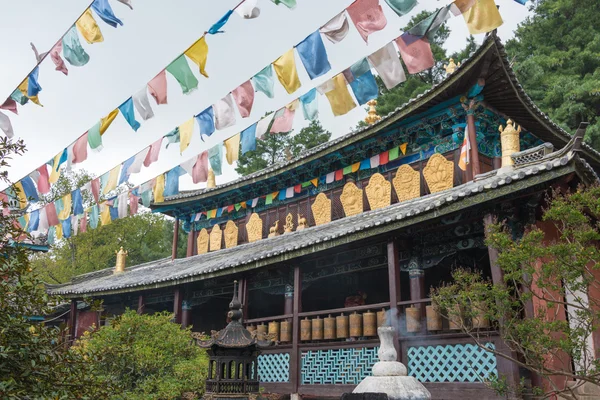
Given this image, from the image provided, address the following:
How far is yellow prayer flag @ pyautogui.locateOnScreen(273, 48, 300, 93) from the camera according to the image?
8734 millimetres

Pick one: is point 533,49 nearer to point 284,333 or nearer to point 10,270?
point 284,333

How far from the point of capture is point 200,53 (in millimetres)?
8672

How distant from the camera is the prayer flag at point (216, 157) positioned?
11.6 m

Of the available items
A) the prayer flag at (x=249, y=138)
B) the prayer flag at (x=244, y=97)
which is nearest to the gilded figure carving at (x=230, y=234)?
the prayer flag at (x=249, y=138)

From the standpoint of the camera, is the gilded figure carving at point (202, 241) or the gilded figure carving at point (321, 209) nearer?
the gilded figure carving at point (321, 209)

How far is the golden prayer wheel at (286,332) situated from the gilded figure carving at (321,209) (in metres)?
3.41

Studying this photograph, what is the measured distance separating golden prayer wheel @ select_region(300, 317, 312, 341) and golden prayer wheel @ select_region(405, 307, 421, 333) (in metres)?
Answer: 2.29

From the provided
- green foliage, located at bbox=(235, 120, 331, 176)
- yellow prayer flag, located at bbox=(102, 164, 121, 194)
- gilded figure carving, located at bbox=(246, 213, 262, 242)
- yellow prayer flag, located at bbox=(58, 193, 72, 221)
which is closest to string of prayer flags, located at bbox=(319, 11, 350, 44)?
yellow prayer flag, located at bbox=(102, 164, 121, 194)

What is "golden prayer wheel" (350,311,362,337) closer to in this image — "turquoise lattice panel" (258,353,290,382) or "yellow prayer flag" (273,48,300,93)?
"turquoise lattice panel" (258,353,290,382)

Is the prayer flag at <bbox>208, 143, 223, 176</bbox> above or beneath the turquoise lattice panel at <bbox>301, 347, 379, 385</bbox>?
above

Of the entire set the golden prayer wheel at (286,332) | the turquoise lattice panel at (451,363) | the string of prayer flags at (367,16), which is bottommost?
the turquoise lattice panel at (451,363)

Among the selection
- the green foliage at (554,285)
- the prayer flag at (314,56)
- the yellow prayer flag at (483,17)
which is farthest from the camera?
the prayer flag at (314,56)

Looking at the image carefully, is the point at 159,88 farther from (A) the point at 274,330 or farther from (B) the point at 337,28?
(A) the point at 274,330

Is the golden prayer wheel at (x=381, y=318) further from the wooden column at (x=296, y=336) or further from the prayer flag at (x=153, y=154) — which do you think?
the prayer flag at (x=153, y=154)
